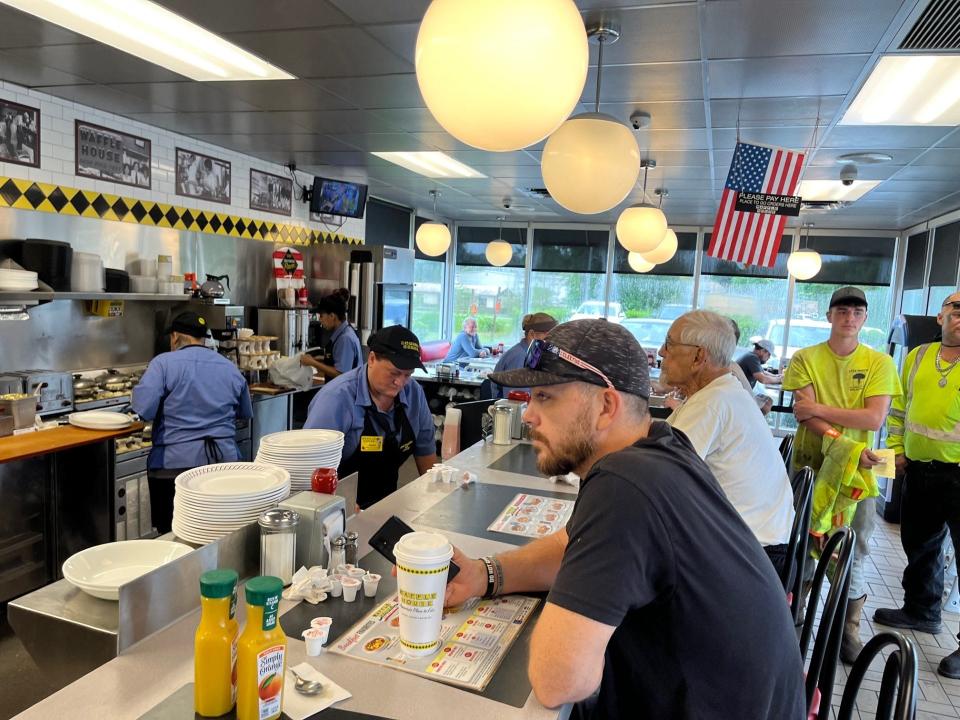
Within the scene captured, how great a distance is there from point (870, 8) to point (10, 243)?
511 cm

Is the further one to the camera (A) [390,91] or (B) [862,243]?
(B) [862,243]

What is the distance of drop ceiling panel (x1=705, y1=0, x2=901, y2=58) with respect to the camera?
2703mm

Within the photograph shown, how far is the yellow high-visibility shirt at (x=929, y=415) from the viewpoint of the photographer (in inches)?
145

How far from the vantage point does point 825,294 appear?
10094 mm

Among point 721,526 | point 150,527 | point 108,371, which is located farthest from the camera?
point 108,371

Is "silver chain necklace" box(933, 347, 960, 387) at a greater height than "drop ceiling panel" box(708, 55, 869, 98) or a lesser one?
lesser

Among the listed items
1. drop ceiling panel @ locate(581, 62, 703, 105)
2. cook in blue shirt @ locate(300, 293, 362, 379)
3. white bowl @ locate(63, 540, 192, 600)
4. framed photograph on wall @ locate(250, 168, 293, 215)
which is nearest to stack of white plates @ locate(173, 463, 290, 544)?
white bowl @ locate(63, 540, 192, 600)

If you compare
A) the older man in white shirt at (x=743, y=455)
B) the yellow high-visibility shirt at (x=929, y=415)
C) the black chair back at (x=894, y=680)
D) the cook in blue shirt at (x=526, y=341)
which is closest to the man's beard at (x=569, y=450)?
the black chair back at (x=894, y=680)

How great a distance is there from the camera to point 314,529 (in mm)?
1703

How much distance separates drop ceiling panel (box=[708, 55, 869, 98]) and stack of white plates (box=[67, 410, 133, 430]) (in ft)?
13.6

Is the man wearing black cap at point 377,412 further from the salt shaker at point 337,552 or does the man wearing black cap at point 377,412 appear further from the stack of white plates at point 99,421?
the stack of white plates at point 99,421

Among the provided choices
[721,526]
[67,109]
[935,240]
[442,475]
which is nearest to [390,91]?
[67,109]

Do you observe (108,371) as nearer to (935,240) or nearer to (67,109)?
(67,109)

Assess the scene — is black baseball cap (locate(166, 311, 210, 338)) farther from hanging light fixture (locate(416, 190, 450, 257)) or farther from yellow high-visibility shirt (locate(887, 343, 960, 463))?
yellow high-visibility shirt (locate(887, 343, 960, 463))
